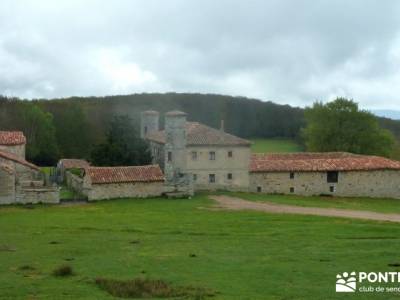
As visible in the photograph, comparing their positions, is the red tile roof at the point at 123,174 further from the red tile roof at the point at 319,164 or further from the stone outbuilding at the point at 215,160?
the red tile roof at the point at 319,164

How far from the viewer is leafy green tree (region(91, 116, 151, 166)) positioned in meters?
51.6

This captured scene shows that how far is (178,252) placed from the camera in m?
22.3

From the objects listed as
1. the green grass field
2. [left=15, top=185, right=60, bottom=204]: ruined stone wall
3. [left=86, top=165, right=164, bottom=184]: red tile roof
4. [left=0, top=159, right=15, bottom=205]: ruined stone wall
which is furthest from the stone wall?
the green grass field

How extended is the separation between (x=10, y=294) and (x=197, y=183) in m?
34.3

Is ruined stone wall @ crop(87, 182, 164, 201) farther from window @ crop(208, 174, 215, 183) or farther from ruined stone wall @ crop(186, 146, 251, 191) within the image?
window @ crop(208, 174, 215, 183)

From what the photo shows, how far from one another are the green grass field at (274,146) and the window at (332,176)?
4079 centimetres

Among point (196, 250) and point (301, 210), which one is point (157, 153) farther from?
point (196, 250)

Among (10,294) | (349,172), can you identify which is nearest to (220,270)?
(10,294)

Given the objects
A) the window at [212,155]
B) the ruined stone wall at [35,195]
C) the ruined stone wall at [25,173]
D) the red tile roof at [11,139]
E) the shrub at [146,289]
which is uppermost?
the red tile roof at [11,139]

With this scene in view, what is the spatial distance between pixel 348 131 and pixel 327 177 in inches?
900

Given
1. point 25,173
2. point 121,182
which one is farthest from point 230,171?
point 25,173

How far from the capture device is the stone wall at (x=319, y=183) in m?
50.7

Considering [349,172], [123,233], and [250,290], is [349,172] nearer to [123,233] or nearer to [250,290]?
[123,233]

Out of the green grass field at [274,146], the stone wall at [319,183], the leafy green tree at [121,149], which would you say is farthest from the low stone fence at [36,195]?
the green grass field at [274,146]
